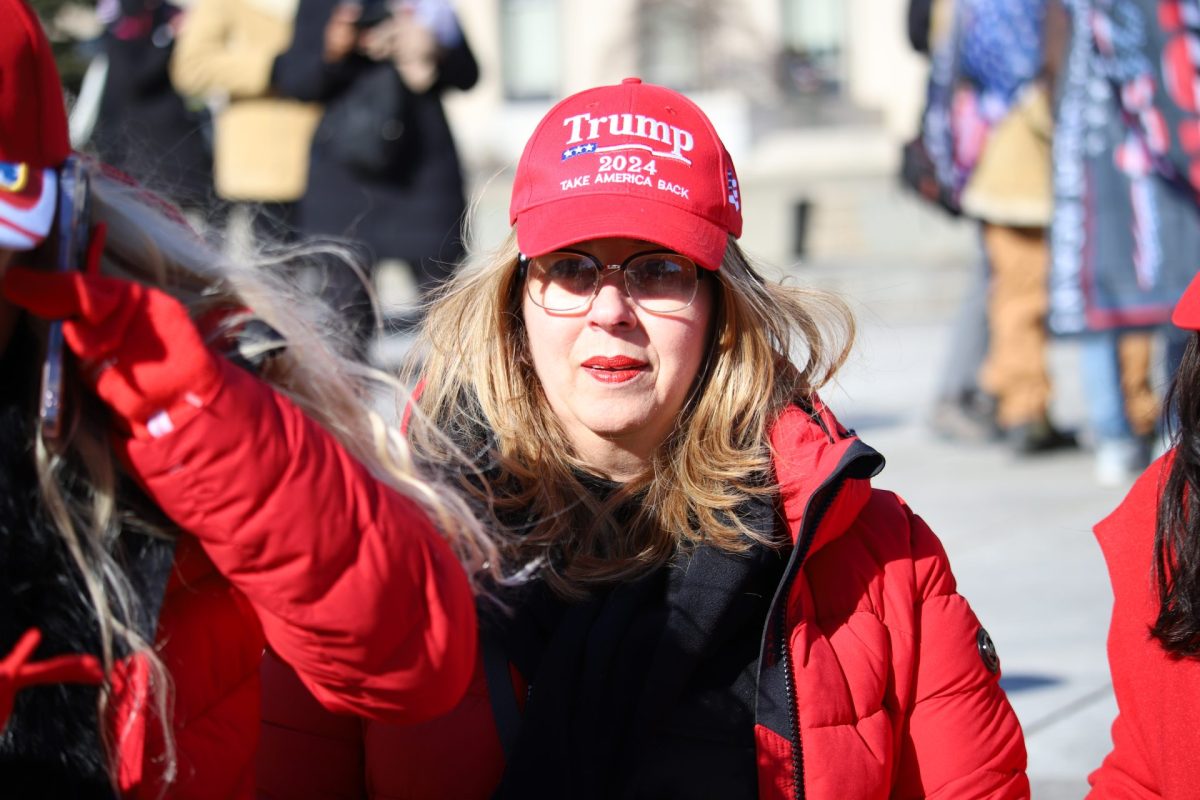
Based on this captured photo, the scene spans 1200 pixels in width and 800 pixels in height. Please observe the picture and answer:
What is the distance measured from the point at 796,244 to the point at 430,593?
16.6m

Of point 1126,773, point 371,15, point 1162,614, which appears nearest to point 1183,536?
point 1162,614

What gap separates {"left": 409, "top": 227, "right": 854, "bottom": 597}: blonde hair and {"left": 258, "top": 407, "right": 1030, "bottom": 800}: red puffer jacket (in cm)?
9

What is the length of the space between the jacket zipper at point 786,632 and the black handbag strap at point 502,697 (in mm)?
373

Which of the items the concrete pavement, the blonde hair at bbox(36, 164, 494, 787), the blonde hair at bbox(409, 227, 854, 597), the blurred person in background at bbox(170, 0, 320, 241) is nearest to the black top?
the blurred person in background at bbox(170, 0, 320, 241)

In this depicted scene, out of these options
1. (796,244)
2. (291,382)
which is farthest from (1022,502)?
(796,244)

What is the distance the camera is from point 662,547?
241 centimetres

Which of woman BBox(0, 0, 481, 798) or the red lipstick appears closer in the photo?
woman BBox(0, 0, 481, 798)

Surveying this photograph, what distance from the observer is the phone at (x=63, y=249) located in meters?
1.61

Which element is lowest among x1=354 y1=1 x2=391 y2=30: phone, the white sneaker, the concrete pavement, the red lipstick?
the concrete pavement

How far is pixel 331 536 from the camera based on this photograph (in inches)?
65.0

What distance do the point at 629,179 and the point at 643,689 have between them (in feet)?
2.37

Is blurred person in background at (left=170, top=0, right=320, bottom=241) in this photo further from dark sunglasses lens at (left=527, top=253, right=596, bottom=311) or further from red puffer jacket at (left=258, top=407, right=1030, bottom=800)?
red puffer jacket at (left=258, top=407, right=1030, bottom=800)

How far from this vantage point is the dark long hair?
220 centimetres

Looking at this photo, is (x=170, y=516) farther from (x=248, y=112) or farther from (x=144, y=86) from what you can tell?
(x=144, y=86)
